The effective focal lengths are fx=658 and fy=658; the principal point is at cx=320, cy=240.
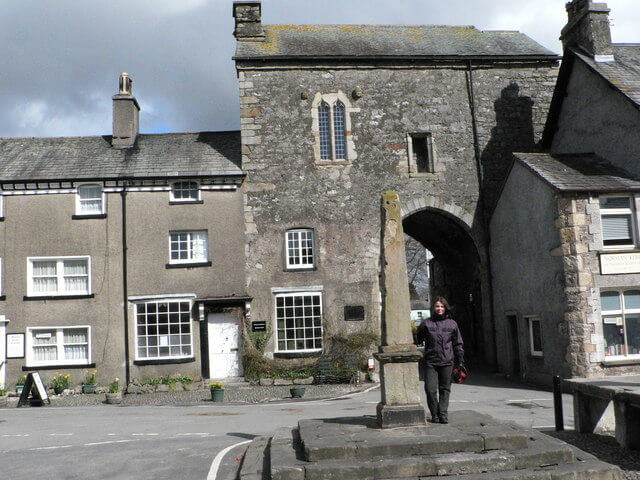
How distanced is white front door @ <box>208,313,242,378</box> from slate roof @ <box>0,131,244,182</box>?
4.49m

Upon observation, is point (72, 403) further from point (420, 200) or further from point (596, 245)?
point (596, 245)

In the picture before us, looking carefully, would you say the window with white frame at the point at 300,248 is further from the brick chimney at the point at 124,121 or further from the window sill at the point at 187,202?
the brick chimney at the point at 124,121

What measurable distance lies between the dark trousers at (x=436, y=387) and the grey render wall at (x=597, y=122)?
10.7 meters

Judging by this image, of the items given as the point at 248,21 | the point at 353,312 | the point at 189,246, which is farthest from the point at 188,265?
the point at 248,21

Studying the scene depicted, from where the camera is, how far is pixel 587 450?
895 centimetres

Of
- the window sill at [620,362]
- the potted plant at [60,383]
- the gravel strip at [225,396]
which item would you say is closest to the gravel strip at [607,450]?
the window sill at [620,362]

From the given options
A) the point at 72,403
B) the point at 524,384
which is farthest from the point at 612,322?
the point at 72,403

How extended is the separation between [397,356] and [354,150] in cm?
1304

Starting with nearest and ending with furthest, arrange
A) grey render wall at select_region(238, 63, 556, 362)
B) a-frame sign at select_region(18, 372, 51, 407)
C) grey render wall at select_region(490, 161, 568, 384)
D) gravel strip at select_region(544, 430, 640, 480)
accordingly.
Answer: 1. gravel strip at select_region(544, 430, 640, 480)
2. grey render wall at select_region(490, 161, 568, 384)
3. a-frame sign at select_region(18, 372, 51, 407)
4. grey render wall at select_region(238, 63, 556, 362)

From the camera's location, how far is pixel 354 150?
21.1 metres

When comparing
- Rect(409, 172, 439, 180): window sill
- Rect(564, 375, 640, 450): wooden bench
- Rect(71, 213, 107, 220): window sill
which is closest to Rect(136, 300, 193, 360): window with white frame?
Rect(71, 213, 107, 220): window sill

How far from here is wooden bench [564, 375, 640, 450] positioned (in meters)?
8.91

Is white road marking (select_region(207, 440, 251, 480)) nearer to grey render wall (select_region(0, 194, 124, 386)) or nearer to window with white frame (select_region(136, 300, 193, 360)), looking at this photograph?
window with white frame (select_region(136, 300, 193, 360))

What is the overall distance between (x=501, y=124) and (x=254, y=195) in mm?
8426
